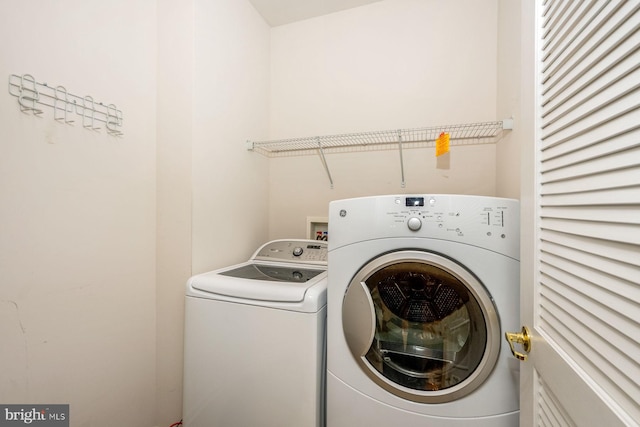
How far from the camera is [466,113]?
1592 millimetres

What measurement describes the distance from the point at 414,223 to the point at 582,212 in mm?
473

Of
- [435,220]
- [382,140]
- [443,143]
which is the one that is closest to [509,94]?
[443,143]

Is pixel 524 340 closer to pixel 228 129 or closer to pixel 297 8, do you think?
pixel 228 129

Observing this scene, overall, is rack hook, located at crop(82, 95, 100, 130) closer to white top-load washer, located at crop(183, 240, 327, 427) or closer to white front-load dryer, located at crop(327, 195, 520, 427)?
white top-load washer, located at crop(183, 240, 327, 427)

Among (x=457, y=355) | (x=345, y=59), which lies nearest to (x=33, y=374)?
(x=457, y=355)

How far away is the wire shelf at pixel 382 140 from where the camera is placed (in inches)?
60.7

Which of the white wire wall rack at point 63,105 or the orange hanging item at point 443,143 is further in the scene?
the orange hanging item at point 443,143

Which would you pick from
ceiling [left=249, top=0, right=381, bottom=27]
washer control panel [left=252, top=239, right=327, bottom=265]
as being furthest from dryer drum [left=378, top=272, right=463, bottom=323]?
ceiling [left=249, top=0, right=381, bottom=27]

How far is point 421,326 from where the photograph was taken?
3.24ft

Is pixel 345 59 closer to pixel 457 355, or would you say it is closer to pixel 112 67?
pixel 112 67

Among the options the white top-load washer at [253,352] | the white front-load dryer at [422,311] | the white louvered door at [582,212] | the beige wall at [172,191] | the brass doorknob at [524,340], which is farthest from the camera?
the beige wall at [172,191]

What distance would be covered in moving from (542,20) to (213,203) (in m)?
1.49

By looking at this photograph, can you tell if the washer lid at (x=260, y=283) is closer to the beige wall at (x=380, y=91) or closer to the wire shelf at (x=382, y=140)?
the beige wall at (x=380, y=91)

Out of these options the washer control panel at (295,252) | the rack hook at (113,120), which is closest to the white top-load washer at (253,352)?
the washer control panel at (295,252)
